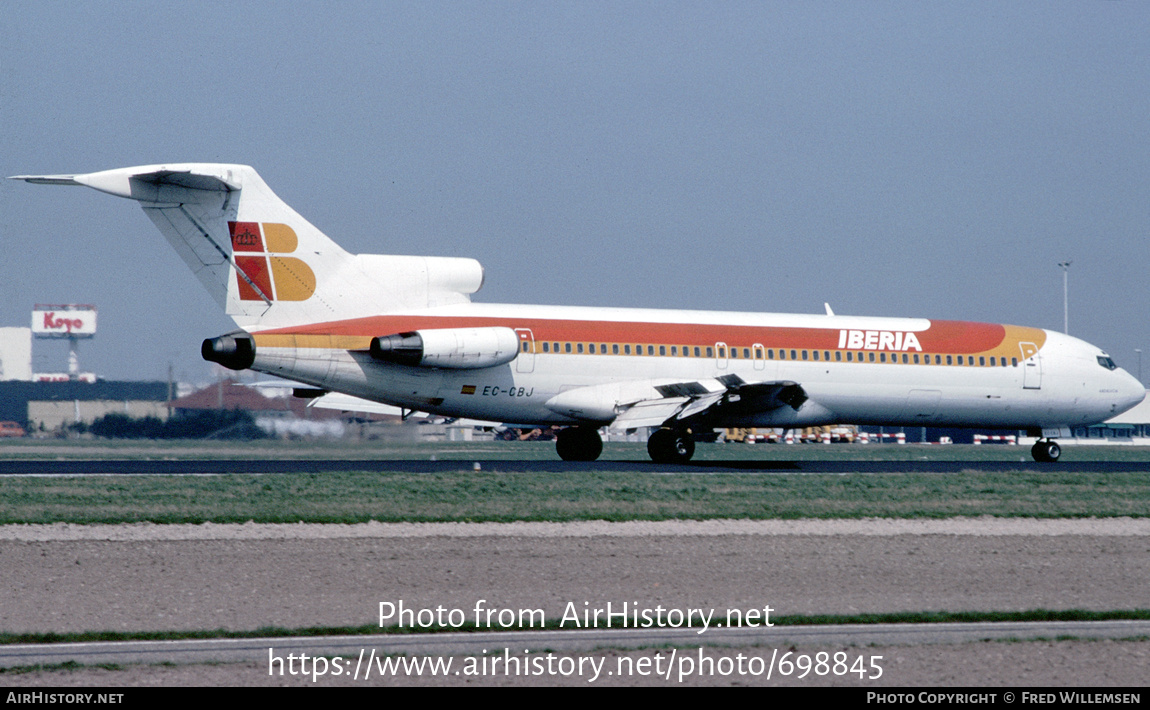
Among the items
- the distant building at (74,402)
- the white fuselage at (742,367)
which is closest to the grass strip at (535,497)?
the white fuselage at (742,367)

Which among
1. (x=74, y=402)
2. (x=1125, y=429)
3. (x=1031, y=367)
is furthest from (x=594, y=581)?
(x=1125, y=429)

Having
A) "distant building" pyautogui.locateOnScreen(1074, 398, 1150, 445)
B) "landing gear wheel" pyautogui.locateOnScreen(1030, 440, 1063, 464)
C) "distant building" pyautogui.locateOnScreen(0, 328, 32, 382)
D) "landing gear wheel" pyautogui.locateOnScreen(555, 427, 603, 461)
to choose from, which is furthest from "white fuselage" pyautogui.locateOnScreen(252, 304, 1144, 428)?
"distant building" pyautogui.locateOnScreen(0, 328, 32, 382)

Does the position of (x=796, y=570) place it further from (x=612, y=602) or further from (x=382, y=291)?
(x=382, y=291)

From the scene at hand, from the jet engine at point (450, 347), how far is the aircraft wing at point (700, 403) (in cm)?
317

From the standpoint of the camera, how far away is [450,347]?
27.2 m

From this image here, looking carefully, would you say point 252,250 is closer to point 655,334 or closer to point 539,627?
point 655,334

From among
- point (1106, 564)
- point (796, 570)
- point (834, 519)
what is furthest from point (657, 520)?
point (1106, 564)

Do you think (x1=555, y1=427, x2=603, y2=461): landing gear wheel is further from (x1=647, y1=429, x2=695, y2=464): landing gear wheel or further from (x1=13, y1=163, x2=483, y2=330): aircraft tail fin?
(x1=13, y1=163, x2=483, y2=330): aircraft tail fin

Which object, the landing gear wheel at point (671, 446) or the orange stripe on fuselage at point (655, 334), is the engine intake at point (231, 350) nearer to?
the orange stripe on fuselage at point (655, 334)

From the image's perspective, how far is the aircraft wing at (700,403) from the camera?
28.8 metres

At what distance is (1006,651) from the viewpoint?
31.6ft

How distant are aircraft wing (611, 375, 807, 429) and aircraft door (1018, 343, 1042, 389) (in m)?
7.37
